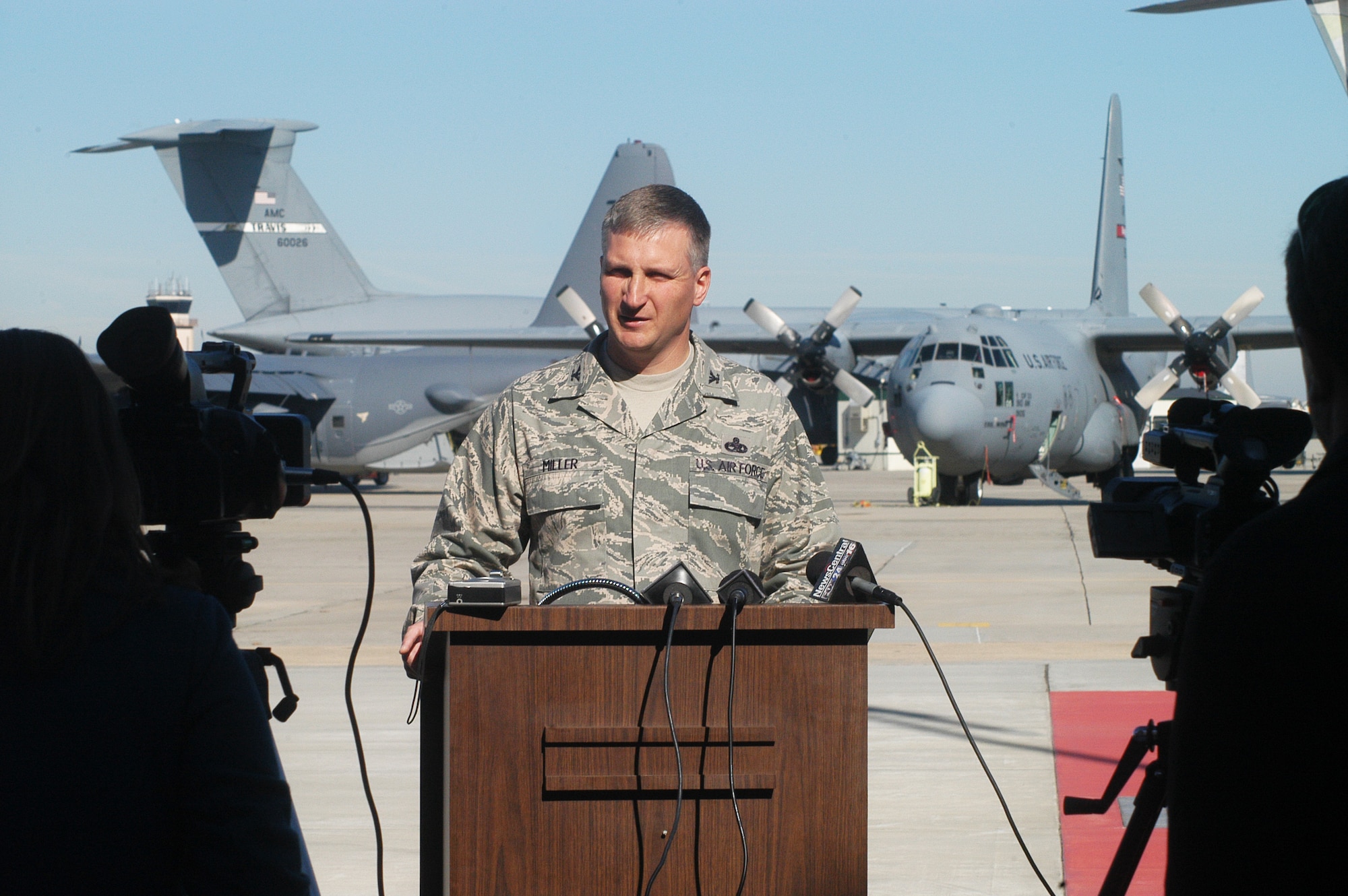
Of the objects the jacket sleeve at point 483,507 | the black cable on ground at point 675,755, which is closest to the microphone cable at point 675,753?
the black cable on ground at point 675,755

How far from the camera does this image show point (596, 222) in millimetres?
32594

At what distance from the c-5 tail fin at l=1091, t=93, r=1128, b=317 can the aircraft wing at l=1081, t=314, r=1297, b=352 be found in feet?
17.0

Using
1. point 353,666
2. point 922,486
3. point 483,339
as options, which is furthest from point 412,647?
point 483,339

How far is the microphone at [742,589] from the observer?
210 cm

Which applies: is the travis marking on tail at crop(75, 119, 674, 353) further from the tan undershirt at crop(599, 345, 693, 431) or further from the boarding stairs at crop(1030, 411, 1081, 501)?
the tan undershirt at crop(599, 345, 693, 431)

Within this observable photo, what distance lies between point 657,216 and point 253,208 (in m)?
Result: 39.0

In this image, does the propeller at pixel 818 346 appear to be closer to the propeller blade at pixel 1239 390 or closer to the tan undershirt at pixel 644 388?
the propeller blade at pixel 1239 390

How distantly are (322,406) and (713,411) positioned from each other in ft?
83.1

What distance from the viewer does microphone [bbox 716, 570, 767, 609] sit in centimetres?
210

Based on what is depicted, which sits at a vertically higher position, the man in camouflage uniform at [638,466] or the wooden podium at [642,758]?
the man in camouflage uniform at [638,466]

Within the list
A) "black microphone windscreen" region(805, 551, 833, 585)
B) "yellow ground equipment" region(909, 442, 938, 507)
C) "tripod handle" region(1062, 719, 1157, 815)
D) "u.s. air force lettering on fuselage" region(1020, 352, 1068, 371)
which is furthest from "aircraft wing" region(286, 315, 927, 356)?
"tripod handle" region(1062, 719, 1157, 815)

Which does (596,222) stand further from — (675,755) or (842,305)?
(675,755)

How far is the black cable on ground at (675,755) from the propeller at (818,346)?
21.5m

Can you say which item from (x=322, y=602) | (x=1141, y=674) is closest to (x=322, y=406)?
(x=322, y=602)
